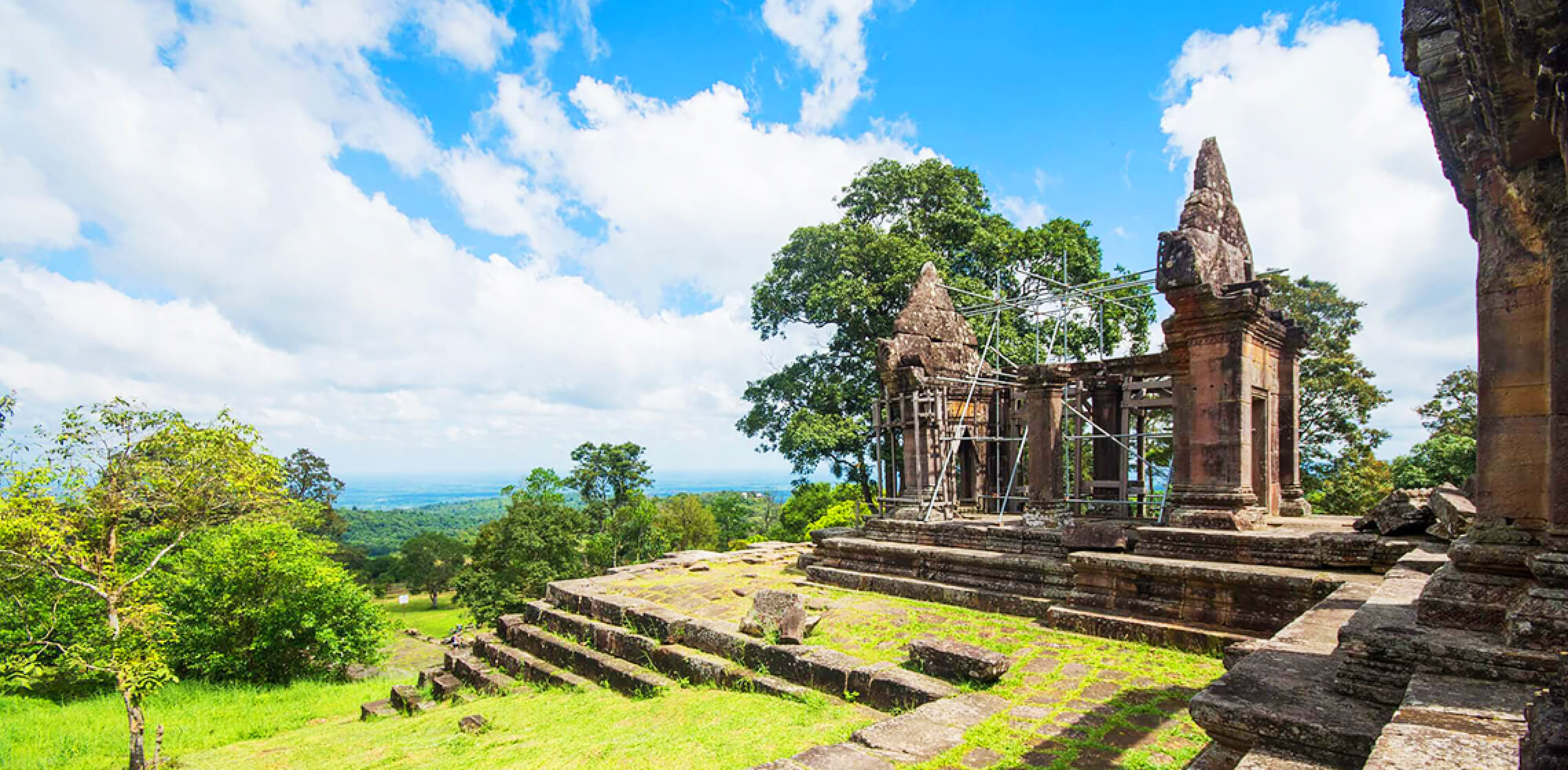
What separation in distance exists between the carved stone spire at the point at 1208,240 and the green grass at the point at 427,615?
78.6 ft

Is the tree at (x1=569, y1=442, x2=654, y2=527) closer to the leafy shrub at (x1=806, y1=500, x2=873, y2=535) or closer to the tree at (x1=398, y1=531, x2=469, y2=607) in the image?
the leafy shrub at (x1=806, y1=500, x2=873, y2=535)

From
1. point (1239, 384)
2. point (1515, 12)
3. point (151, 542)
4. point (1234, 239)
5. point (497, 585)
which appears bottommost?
point (497, 585)

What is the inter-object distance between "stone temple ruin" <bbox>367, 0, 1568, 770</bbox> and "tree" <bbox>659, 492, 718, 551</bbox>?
22100mm

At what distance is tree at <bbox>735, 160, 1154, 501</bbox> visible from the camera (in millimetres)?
19641

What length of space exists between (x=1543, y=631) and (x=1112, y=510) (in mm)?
10957

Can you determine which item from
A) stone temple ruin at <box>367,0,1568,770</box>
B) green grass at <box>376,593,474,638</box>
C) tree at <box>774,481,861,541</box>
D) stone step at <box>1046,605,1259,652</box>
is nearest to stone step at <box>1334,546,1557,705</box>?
stone temple ruin at <box>367,0,1568,770</box>

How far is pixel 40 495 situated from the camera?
9.36 m

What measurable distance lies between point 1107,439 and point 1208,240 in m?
6.25

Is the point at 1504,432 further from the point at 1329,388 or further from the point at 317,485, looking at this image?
the point at 317,485

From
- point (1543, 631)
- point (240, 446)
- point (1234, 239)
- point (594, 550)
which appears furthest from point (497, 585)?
point (1543, 631)

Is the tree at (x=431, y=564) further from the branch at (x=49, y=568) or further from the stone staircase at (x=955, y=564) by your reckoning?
the stone staircase at (x=955, y=564)

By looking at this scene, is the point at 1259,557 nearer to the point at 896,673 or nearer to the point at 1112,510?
the point at 896,673

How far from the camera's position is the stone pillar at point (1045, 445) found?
13422 millimetres

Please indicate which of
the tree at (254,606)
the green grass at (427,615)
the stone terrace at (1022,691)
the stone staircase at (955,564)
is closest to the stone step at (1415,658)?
the stone terrace at (1022,691)
